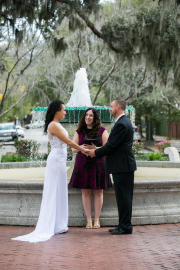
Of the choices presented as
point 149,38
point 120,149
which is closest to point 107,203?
point 120,149

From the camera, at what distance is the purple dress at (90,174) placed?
18.9 ft

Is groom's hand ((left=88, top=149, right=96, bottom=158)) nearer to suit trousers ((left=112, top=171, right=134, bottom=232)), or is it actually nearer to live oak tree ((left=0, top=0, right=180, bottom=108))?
suit trousers ((left=112, top=171, right=134, bottom=232))

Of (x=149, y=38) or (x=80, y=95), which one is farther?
(x=149, y=38)

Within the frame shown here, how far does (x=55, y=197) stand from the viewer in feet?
18.2

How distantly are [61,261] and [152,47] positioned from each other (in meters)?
11.5

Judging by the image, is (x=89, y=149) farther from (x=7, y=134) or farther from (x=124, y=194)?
(x=7, y=134)

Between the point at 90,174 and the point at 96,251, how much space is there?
4.74ft

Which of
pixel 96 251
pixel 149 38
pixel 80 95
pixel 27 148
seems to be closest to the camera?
pixel 96 251

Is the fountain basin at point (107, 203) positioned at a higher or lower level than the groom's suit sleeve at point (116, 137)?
lower

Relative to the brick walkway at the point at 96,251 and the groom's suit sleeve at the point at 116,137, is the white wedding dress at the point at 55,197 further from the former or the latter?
the groom's suit sleeve at the point at 116,137

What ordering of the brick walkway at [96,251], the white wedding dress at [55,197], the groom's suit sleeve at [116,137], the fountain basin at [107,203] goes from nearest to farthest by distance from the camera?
the brick walkway at [96,251] → the groom's suit sleeve at [116,137] → the white wedding dress at [55,197] → the fountain basin at [107,203]

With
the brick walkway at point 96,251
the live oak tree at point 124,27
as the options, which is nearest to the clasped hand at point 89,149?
the brick walkway at point 96,251

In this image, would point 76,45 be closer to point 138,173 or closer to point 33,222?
point 138,173

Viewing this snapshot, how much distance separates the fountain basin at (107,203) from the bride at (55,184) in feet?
1.09
